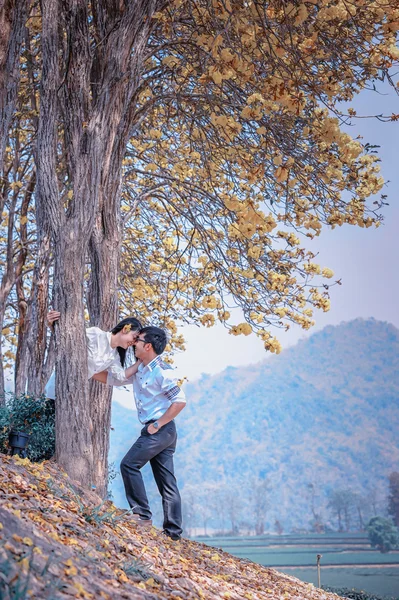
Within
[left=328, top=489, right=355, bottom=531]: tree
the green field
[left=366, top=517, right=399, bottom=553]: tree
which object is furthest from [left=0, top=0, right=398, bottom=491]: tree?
[left=328, top=489, right=355, bottom=531]: tree

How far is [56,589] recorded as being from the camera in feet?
7.90

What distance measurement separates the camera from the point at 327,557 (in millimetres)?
17000

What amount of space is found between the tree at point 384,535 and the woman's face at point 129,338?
12.9 m

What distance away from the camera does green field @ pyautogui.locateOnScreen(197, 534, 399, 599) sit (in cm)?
1450

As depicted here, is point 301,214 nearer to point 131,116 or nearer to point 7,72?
point 131,116

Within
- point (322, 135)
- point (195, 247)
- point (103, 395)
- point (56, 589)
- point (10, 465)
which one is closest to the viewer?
point (56, 589)

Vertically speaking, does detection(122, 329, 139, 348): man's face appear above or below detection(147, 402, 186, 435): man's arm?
above

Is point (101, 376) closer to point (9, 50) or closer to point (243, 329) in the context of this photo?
point (243, 329)

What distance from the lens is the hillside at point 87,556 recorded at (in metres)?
2.49

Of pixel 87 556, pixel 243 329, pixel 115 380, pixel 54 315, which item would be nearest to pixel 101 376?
pixel 115 380

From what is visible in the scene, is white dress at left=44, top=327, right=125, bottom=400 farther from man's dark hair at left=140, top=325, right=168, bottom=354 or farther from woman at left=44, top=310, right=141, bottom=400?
man's dark hair at left=140, top=325, right=168, bottom=354

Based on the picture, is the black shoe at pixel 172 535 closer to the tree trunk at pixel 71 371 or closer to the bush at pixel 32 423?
the tree trunk at pixel 71 371

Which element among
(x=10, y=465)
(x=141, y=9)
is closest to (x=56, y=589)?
(x=10, y=465)

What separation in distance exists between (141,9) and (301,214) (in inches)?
85.8
